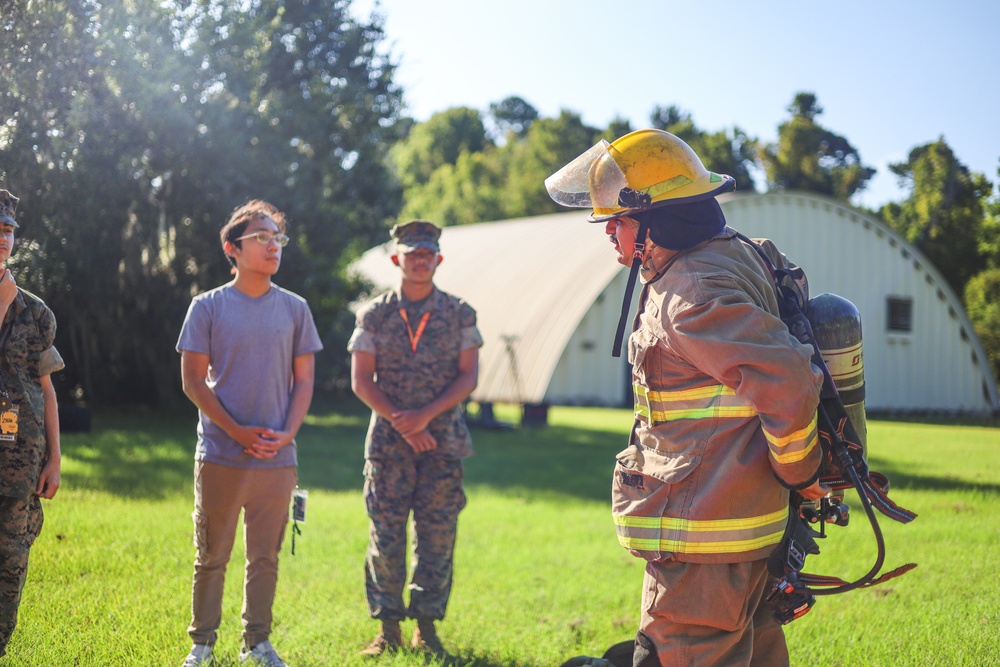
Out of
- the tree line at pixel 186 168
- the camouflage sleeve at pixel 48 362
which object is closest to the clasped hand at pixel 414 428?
the camouflage sleeve at pixel 48 362

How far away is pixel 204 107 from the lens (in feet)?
45.2

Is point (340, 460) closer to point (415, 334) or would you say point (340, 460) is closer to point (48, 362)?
point (415, 334)

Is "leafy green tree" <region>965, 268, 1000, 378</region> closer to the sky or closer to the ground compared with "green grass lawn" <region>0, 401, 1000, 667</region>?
closer to the sky

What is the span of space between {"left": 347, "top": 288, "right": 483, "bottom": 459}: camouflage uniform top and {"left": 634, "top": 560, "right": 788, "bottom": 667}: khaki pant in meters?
2.30

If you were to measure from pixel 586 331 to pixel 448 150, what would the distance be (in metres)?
56.8

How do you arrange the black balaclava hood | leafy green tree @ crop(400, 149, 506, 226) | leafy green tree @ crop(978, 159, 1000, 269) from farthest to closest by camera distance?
leafy green tree @ crop(400, 149, 506, 226) < leafy green tree @ crop(978, 159, 1000, 269) < the black balaclava hood

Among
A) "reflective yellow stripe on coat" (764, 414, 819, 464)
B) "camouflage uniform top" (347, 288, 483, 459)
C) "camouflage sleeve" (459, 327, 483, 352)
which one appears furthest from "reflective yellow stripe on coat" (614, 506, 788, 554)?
"camouflage sleeve" (459, 327, 483, 352)

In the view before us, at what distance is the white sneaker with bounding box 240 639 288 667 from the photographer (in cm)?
432

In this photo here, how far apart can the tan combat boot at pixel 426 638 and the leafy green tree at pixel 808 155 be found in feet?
126

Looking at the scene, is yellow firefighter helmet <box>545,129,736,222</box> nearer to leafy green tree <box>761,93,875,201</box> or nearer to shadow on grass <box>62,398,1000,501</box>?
shadow on grass <box>62,398,1000,501</box>

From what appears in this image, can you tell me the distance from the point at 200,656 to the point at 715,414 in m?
2.87

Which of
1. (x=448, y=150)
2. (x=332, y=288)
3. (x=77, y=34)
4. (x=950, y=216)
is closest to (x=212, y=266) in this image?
(x=332, y=288)

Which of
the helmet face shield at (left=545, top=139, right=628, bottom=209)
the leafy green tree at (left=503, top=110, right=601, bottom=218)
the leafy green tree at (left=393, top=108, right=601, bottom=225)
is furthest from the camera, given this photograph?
the leafy green tree at (left=393, top=108, right=601, bottom=225)

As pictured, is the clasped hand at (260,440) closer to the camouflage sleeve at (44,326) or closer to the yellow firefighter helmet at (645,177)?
the camouflage sleeve at (44,326)
